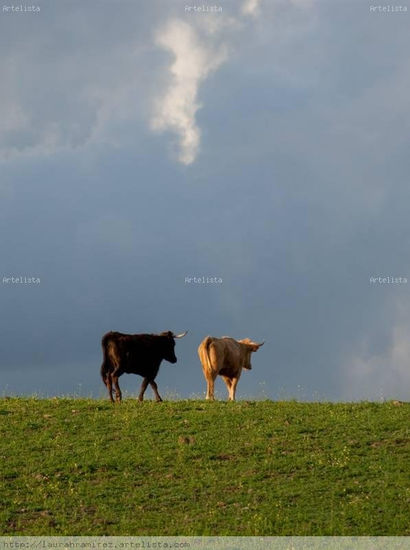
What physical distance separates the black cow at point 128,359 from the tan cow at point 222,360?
2.50m

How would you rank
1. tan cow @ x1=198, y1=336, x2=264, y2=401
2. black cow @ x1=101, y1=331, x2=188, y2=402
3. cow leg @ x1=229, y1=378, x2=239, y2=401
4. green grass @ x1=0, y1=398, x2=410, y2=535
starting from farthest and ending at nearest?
cow leg @ x1=229, y1=378, x2=239, y2=401, tan cow @ x1=198, y1=336, x2=264, y2=401, black cow @ x1=101, y1=331, x2=188, y2=402, green grass @ x1=0, y1=398, x2=410, y2=535

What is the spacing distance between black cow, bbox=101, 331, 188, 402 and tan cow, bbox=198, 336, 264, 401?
98.3 inches

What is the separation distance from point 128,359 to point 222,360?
414cm

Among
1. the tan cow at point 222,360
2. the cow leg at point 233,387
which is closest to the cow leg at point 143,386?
the tan cow at point 222,360

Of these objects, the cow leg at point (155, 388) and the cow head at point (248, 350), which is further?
the cow head at point (248, 350)

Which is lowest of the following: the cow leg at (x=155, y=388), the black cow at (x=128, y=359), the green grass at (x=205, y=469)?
the green grass at (x=205, y=469)

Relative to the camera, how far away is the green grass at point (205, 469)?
19.6 meters

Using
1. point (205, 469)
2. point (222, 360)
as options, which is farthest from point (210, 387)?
point (205, 469)

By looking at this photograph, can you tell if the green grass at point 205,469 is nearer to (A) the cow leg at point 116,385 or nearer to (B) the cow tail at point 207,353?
(A) the cow leg at point 116,385

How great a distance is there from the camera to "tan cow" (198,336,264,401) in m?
32.8

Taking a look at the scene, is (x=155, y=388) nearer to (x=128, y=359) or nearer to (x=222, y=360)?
(x=128, y=359)

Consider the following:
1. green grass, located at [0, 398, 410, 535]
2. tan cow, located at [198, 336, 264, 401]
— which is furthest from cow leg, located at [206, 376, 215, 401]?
green grass, located at [0, 398, 410, 535]

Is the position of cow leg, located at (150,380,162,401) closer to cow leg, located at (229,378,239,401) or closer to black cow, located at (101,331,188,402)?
black cow, located at (101,331,188,402)

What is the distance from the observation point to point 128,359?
30.2 meters
